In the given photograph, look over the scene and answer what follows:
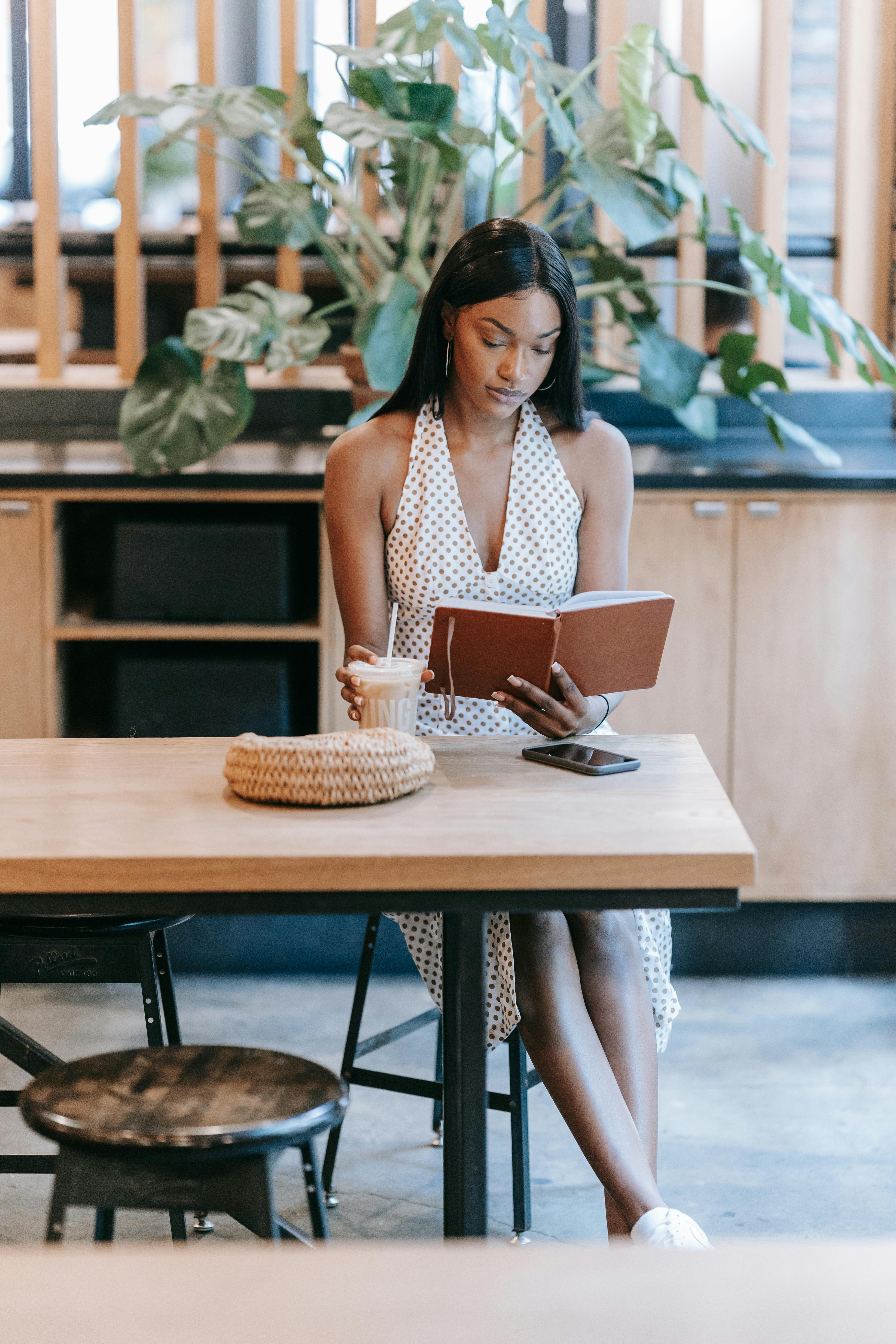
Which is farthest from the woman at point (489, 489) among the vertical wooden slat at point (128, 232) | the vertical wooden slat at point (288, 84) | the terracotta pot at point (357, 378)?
the vertical wooden slat at point (128, 232)

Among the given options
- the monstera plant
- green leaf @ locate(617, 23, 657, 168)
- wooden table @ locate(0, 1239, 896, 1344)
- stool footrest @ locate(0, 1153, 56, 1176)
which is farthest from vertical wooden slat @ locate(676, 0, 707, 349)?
wooden table @ locate(0, 1239, 896, 1344)

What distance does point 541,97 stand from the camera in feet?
9.99

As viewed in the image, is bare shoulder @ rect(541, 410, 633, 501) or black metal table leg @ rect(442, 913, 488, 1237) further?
bare shoulder @ rect(541, 410, 633, 501)

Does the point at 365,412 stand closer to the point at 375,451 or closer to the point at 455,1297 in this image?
the point at 375,451

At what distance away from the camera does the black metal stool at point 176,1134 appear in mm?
1337

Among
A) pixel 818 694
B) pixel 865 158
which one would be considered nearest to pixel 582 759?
pixel 818 694

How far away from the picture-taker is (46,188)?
Answer: 3697 mm

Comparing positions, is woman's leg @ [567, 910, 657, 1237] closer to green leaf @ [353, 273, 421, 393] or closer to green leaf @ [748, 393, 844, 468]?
green leaf @ [353, 273, 421, 393]

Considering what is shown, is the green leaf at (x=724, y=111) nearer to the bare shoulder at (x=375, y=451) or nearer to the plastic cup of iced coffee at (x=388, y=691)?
the bare shoulder at (x=375, y=451)

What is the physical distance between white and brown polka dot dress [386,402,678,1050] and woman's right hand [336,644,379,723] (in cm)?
29

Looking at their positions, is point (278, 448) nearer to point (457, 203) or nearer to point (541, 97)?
point (457, 203)

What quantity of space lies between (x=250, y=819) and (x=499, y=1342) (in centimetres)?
107

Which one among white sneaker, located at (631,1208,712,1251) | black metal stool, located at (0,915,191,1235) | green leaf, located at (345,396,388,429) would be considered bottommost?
white sneaker, located at (631,1208,712,1251)

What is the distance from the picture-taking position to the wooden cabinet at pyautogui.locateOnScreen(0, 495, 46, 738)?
326cm
